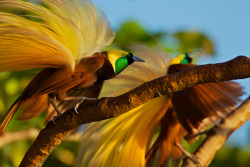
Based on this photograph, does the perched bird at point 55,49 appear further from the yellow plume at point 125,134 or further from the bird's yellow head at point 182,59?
the bird's yellow head at point 182,59

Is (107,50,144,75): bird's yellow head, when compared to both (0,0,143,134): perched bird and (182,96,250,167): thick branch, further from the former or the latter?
(182,96,250,167): thick branch

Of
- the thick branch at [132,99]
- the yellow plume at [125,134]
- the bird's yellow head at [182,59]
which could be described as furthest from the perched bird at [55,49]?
the bird's yellow head at [182,59]

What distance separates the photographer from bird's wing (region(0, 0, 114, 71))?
1.74 m

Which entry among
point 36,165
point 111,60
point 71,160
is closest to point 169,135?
point 71,160

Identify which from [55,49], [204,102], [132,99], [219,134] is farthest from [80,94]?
[219,134]

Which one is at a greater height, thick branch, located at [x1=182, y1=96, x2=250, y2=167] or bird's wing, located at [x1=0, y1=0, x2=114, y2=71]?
bird's wing, located at [x1=0, y1=0, x2=114, y2=71]

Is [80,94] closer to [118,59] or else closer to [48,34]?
[118,59]

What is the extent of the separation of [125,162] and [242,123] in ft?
3.16

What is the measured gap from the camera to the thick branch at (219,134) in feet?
8.68

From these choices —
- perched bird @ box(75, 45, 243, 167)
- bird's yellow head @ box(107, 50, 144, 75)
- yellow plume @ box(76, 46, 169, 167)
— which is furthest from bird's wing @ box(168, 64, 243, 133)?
bird's yellow head @ box(107, 50, 144, 75)

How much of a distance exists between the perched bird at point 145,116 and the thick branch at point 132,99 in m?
0.59

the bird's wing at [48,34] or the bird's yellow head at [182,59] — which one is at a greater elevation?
the bird's wing at [48,34]

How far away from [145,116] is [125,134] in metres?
0.17

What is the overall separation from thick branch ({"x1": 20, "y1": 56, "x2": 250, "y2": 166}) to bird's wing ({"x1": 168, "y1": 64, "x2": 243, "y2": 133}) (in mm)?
648
